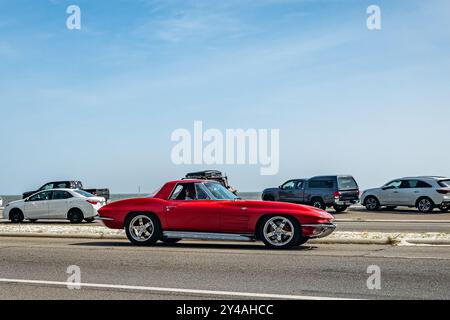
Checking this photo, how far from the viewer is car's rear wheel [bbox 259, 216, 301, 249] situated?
500 inches

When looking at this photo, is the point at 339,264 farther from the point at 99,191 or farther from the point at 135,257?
the point at 99,191

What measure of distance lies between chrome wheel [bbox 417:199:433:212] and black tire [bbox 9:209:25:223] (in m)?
19.0

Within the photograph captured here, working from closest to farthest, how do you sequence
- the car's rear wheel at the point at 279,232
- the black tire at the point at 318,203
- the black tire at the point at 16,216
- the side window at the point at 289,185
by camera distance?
the car's rear wheel at the point at 279,232 → the black tire at the point at 16,216 → the black tire at the point at 318,203 → the side window at the point at 289,185

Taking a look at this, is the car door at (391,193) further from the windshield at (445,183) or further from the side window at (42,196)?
the side window at (42,196)

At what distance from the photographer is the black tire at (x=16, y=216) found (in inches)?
1019

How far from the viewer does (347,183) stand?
1296 inches

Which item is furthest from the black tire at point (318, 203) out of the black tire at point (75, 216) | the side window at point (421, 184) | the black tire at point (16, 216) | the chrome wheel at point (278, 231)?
the chrome wheel at point (278, 231)

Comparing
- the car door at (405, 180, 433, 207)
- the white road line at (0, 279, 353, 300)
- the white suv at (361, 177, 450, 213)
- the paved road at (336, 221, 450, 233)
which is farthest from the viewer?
the car door at (405, 180, 433, 207)

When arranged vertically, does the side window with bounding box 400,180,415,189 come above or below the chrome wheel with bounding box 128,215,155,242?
above

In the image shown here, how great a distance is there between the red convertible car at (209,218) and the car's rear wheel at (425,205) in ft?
64.9

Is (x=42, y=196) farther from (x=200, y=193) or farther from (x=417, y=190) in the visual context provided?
(x=417, y=190)

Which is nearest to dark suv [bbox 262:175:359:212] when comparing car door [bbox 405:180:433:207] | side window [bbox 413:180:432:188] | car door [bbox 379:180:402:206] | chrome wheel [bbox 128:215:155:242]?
car door [bbox 379:180:402:206]

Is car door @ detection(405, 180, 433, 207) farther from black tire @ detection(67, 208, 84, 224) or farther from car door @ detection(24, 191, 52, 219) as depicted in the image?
car door @ detection(24, 191, 52, 219)
